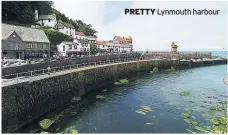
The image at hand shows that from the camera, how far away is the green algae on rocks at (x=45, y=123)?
23228mm

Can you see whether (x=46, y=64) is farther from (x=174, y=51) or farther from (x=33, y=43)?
(x=174, y=51)

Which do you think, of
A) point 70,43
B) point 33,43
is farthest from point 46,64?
point 70,43

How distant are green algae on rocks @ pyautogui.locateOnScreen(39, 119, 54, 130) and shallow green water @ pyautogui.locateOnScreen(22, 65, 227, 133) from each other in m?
0.68

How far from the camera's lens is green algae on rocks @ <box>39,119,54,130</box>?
2323cm

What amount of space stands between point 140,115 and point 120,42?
102m

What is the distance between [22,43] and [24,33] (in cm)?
377

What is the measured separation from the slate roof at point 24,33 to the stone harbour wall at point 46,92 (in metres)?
20.1

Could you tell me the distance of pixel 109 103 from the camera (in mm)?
32375

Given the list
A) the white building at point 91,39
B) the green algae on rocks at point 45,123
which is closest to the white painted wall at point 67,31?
the white building at point 91,39

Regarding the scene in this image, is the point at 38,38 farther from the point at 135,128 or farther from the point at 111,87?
the point at 135,128

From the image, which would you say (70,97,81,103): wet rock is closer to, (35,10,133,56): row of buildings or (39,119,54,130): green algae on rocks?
(39,119,54,130): green algae on rocks

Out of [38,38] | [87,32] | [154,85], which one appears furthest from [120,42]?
[154,85]

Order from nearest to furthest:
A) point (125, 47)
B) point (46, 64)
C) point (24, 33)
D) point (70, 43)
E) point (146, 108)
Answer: point (146, 108)
point (46, 64)
point (24, 33)
point (70, 43)
point (125, 47)

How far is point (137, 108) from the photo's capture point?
3000 centimetres
